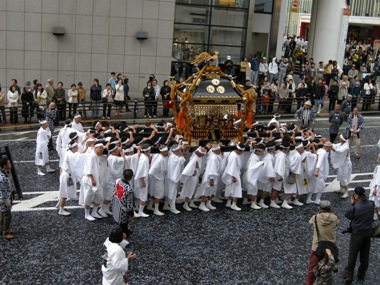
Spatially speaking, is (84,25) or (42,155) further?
(84,25)

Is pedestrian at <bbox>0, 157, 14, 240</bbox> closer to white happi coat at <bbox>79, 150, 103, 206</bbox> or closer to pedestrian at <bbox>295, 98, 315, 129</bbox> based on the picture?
white happi coat at <bbox>79, 150, 103, 206</bbox>

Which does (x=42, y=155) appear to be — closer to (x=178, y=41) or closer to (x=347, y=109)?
(x=347, y=109)

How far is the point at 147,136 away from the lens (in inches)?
521

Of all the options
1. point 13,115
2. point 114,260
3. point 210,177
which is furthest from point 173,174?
point 13,115

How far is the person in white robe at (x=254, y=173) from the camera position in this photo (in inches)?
478

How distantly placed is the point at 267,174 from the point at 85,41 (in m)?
13.0

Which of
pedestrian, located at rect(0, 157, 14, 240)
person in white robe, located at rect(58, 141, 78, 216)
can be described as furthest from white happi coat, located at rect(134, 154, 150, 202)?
pedestrian, located at rect(0, 157, 14, 240)

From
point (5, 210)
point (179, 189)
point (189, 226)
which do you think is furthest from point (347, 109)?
point (5, 210)

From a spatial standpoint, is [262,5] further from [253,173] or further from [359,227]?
[359,227]

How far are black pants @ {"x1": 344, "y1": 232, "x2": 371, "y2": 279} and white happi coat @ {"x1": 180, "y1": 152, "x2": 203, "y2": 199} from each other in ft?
12.6

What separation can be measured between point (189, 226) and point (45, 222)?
2.83m

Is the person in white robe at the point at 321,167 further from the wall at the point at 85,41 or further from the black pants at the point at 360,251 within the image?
the wall at the point at 85,41

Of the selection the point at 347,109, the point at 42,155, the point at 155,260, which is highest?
the point at 347,109

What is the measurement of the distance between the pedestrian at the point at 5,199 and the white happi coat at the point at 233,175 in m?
4.58
